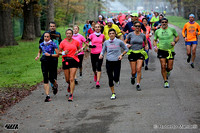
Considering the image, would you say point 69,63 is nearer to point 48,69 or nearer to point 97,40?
point 48,69

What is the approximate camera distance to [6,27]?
92.4 ft

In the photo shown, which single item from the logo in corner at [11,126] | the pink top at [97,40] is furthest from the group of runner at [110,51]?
the logo in corner at [11,126]

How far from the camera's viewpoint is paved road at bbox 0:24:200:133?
7488 millimetres

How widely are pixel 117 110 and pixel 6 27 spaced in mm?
21018

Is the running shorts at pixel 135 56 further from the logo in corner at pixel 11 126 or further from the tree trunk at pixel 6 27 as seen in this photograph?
the tree trunk at pixel 6 27

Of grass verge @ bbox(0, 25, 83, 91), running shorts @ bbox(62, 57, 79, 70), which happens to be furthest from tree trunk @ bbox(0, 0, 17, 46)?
running shorts @ bbox(62, 57, 79, 70)

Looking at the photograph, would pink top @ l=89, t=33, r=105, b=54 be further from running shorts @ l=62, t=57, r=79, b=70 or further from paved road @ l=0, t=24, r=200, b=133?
running shorts @ l=62, t=57, r=79, b=70

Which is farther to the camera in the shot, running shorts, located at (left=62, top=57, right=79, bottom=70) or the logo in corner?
running shorts, located at (left=62, top=57, right=79, bottom=70)

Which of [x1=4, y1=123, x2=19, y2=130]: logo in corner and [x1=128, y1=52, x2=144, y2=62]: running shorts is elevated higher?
[x1=128, y1=52, x2=144, y2=62]: running shorts

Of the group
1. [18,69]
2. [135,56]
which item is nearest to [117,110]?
[135,56]

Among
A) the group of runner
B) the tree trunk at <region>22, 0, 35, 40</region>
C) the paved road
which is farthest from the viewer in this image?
the tree trunk at <region>22, 0, 35, 40</region>

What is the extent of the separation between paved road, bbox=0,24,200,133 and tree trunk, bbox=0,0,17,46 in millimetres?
16000

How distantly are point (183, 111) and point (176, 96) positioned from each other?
5.61ft

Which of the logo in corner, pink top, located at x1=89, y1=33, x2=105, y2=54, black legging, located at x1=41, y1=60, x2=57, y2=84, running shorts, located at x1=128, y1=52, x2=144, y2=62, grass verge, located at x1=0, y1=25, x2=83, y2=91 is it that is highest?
pink top, located at x1=89, y1=33, x2=105, y2=54
